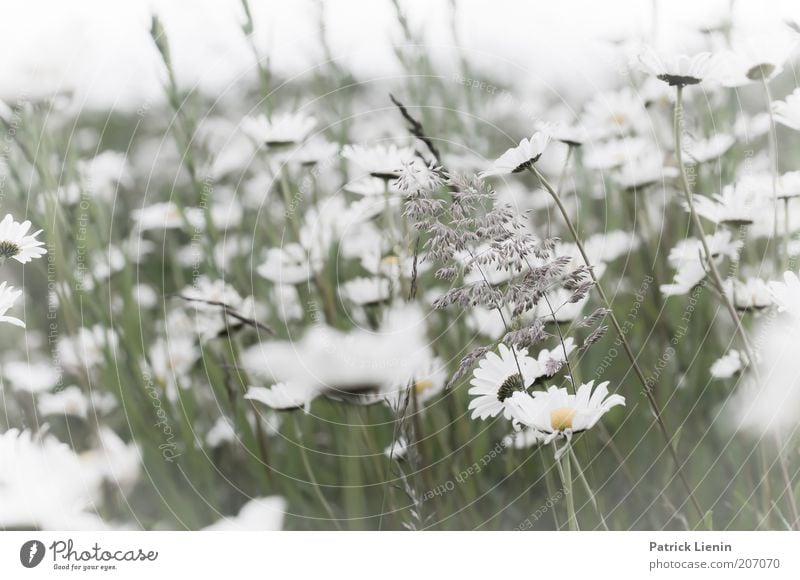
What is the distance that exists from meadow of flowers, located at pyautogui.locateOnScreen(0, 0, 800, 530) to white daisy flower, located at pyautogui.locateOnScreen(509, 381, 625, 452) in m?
0.04

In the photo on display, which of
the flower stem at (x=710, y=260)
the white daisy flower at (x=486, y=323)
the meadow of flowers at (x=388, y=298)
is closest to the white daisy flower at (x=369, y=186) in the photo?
the meadow of flowers at (x=388, y=298)

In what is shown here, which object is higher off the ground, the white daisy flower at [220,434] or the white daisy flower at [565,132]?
the white daisy flower at [565,132]

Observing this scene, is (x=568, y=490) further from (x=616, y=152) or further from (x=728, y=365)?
(x=616, y=152)

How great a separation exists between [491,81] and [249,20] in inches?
7.8

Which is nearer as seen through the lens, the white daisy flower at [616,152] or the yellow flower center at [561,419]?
the yellow flower center at [561,419]

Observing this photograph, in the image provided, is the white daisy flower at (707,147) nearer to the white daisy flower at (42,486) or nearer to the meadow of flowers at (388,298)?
the meadow of flowers at (388,298)

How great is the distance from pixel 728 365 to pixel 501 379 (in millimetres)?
188

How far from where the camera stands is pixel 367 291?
1.76 feet

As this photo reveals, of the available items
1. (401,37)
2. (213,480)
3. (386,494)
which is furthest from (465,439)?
(401,37)

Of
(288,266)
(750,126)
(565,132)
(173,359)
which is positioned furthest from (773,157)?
(173,359)

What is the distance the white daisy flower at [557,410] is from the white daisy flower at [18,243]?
38cm

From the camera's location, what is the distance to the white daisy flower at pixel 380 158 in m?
0.53

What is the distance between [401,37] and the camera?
550mm

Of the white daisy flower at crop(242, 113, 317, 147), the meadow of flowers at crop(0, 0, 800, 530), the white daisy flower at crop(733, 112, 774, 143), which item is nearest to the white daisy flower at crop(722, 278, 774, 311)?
the meadow of flowers at crop(0, 0, 800, 530)
